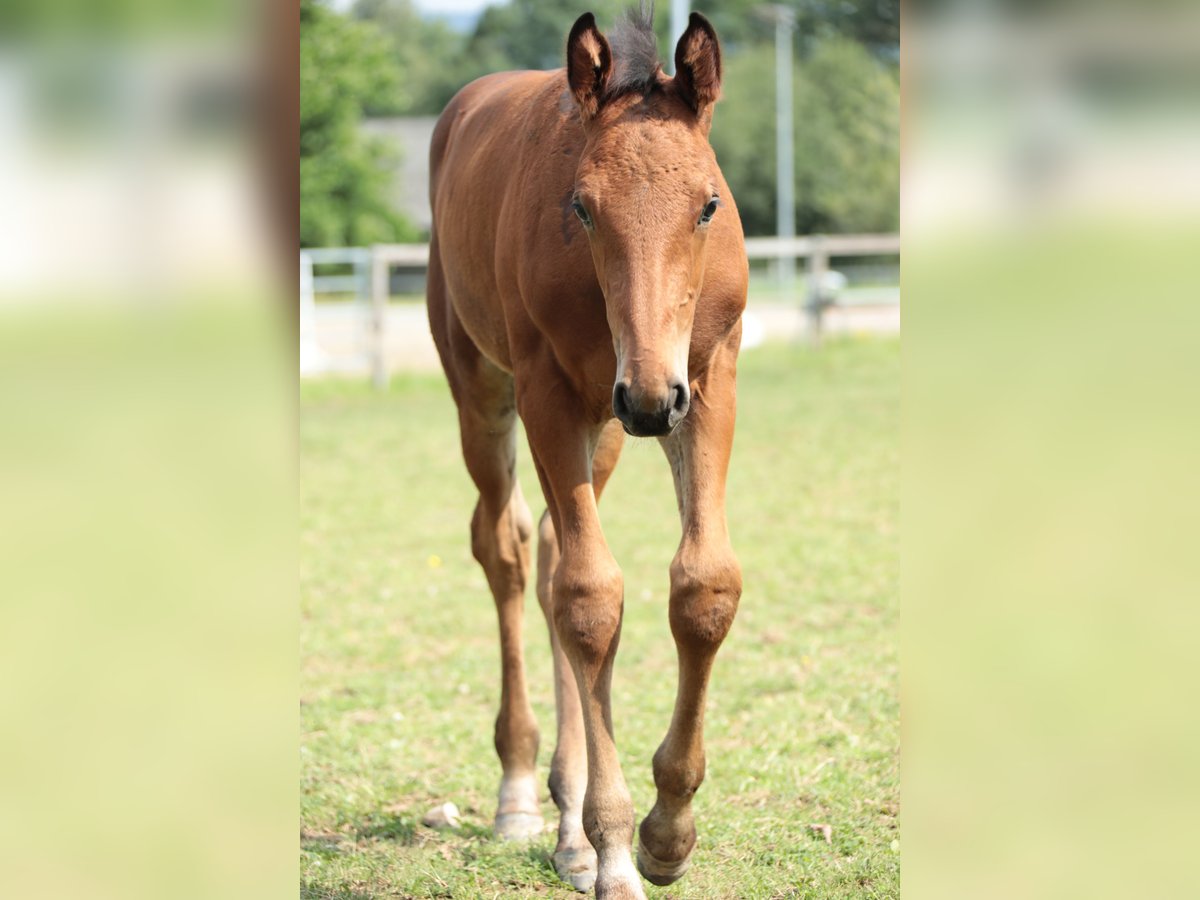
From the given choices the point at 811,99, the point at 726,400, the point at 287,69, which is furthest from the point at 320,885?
the point at 811,99

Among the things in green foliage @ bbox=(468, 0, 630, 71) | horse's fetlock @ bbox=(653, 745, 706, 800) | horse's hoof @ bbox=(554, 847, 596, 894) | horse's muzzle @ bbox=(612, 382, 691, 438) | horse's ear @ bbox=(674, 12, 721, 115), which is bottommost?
horse's hoof @ bbox=(554, 847, 596, 894)

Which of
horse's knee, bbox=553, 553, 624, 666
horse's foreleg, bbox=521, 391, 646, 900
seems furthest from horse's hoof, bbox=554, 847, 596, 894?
horse's knee, bbox=553, 553, 624, 666

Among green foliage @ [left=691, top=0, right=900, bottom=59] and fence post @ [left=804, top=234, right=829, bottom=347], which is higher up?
green foliage @ [left=691, top=0, right=900, bottom=59]

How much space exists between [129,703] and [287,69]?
0.72 metres

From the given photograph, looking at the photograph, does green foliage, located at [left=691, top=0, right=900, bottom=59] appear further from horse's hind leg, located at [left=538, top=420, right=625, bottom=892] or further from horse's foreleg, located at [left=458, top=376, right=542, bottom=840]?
horse's hind leg, located at [left=538, top=420, right=625, bottom=892]

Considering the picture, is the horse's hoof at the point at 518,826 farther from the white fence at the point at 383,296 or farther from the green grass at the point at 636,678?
the white fence at the point at 383,296

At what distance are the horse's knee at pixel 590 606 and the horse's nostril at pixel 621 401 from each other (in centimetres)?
71

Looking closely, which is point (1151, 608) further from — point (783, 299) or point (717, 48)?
point (783, 299)

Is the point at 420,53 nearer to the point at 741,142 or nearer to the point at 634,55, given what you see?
the point at 741,142

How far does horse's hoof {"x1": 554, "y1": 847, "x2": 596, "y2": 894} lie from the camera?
3998 millimetres

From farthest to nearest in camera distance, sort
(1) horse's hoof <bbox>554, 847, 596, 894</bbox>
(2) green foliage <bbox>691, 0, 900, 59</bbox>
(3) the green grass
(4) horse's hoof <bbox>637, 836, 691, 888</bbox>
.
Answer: (2) green foliage <bbox>691, 0, 900, 59</bbox>, (3) the green grass, (1) horse's hoof <bbox>554, 847, 596, 894</bbox>, (4) horse's hoof <bbox>637, 836, 691, 888</bbox>

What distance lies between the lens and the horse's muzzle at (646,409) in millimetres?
2838

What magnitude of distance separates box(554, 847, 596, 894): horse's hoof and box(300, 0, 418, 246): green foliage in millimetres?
31985

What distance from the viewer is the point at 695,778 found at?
137 inches
